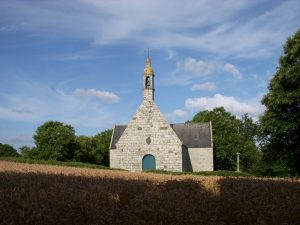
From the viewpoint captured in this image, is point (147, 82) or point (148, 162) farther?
point (147, 82)

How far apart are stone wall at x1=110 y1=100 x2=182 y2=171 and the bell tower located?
1.73ft

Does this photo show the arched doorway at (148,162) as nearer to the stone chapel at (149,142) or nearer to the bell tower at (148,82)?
the stone chapel at (149,142)

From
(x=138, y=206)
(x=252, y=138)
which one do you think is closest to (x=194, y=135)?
(x=252, y=138)

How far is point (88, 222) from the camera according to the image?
4.64m

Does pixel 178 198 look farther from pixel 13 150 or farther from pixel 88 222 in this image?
pixel 13 150

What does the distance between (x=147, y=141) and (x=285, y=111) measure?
1294 centimetres

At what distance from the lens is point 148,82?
37.5 meters

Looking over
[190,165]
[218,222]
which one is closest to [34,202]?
[218,222]

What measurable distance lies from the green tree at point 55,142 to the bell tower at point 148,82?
16271 mm

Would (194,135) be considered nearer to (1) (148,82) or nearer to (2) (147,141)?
(2) (147,141)

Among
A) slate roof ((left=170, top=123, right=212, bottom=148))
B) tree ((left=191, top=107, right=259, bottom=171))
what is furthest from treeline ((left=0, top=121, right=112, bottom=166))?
tree ((left=191, top=107, right=259, bottom=171))

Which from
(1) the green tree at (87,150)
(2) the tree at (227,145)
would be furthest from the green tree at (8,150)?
(2) the tree at (227,145)

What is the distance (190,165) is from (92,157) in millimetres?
22814

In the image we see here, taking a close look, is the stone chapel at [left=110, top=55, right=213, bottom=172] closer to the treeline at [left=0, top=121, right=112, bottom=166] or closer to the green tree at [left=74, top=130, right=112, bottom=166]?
the treeline at [left=0, top=121, right=112, bottom=166]
